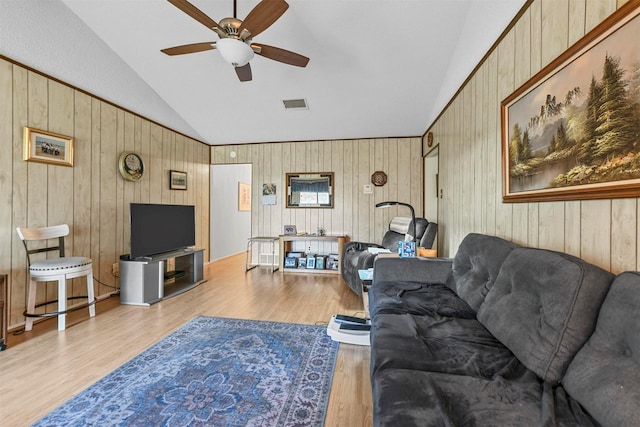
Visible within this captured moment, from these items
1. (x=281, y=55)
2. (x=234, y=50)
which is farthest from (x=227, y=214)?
(x=234, y=50)

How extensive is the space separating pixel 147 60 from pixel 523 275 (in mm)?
4134

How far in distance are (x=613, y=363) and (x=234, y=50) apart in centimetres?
258

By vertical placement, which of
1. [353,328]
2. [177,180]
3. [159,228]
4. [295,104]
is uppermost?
[295,104]

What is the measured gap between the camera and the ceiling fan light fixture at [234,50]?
208 cm

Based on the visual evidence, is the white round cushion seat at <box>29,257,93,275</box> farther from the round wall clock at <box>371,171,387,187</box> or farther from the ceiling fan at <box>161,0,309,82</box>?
the round wall clock at <box>371,171,387,187</box>

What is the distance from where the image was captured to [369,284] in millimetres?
2652

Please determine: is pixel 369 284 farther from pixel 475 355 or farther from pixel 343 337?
pixel 475 355

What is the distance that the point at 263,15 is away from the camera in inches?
76.2

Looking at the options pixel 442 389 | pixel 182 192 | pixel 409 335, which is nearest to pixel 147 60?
pixel 182 192

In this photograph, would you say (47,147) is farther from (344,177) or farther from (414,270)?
(344,177)

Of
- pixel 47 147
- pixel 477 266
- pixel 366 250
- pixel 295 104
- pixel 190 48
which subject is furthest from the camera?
pixel 295 104

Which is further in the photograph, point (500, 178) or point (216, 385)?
point (500, 178)

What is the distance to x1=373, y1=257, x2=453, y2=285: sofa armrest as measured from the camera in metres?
2.34

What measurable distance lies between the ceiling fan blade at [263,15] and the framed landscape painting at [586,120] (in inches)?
64.2
